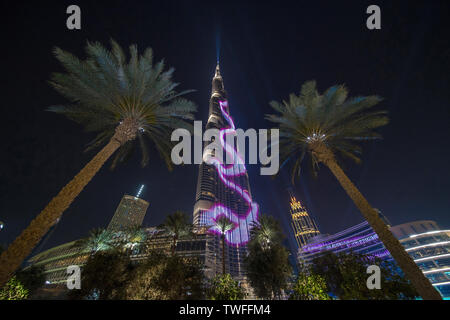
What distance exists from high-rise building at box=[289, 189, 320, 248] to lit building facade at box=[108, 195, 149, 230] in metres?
139

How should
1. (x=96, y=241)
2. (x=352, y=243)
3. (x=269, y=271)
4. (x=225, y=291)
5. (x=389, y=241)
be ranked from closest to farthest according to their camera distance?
(x=389, y=241)
(x=225, y=291)
(x=269, y=271)
(x=96, y=241)
(x=352, y=243)

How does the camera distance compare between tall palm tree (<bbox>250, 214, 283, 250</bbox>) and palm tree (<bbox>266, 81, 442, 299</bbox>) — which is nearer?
palm tree (<bbox>266, 81, 442, 299</bbox>)

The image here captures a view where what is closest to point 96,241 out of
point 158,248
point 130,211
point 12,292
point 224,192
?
point 12,292

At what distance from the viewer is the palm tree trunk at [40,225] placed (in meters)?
6.54

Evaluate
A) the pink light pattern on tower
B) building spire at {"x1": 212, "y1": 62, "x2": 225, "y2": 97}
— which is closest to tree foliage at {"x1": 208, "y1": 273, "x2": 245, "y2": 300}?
the pink light pattern on tower

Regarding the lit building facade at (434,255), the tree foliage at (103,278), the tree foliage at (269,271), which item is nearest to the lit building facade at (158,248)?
the tree foliage at (269,271)

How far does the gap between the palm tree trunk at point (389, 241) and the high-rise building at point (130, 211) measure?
170939 millimetres

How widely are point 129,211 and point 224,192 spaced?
8944 cm

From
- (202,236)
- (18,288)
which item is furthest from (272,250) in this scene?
(202,236)

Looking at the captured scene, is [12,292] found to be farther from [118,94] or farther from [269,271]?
[269,271]

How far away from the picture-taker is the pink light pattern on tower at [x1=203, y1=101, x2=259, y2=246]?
12444 cm

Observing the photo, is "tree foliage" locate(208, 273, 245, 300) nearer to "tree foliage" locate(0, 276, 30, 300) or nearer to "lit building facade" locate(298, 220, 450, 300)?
"tree foliage" locate(0, 276, 30, 300)

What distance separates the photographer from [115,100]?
11984 mm
